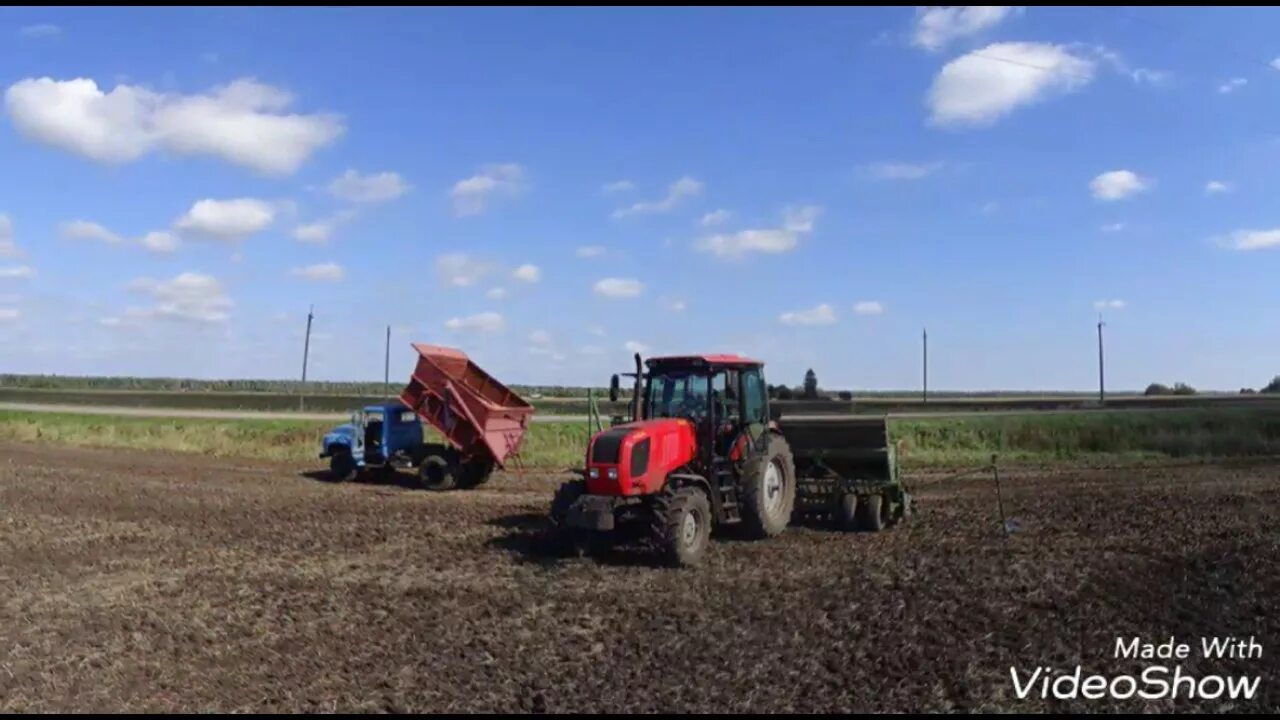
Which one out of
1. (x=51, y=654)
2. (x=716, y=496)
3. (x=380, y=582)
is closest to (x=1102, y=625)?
(x=716, y=496)

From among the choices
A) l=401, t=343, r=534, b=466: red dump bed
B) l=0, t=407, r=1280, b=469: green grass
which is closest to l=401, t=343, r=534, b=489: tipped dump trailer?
l=401, t=343, r=534, b=466: red dump bed

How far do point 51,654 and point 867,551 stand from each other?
8.23m

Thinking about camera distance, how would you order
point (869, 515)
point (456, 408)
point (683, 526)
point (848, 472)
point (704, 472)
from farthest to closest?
point (456, 408) < point (848, 472) < point (869, 515) < point (704, 472) < point (683, 526)

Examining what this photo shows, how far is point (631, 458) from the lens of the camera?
10.4 meters

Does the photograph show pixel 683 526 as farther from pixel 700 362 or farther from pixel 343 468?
pixel 343 468

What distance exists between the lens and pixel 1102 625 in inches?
287

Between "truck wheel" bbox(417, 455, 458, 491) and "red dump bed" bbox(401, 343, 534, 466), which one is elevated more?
"red dump bed" bbox(401, 343, 534, 466)

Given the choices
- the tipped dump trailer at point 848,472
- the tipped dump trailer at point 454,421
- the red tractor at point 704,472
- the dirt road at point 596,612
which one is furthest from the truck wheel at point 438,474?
the red tractor at point 704,472

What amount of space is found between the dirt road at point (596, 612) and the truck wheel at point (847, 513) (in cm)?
47

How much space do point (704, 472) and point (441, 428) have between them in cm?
896

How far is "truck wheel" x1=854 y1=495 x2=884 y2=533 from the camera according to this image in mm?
12836

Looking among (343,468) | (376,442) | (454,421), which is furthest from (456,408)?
(343,468)

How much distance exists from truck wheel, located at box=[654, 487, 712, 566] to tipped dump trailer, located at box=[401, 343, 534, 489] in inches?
356

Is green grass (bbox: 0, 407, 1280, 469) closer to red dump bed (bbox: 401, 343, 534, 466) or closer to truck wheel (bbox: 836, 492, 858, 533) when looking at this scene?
red dump bed (bbox: 401, 343, 534, 466)
